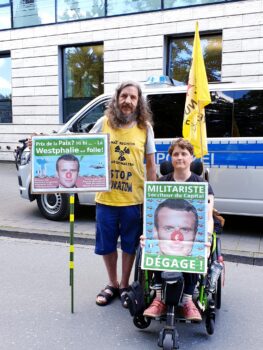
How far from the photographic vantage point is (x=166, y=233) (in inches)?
118

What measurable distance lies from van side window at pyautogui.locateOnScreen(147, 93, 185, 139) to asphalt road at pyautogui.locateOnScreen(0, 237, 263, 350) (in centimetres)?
205

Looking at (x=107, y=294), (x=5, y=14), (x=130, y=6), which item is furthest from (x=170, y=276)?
(x=5, y=14)

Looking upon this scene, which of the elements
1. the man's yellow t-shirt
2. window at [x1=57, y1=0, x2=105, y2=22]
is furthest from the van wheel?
window at [x1=57, y1=0, x2=105, y2=22]

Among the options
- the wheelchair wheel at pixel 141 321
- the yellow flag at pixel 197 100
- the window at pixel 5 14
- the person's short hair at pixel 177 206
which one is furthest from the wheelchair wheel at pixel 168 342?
the window at pixel 5 14

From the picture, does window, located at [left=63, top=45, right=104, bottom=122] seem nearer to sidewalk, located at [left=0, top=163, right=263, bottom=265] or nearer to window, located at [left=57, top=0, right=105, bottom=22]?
window, located at [left=57, top=0, right=105, bottom=22]

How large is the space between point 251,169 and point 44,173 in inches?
124

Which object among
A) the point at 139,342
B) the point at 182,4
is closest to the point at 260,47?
the point at 182,4

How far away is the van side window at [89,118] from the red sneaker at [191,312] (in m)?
3.71

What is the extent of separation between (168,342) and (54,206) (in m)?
4.20

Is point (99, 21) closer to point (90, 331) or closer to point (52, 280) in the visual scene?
point (52, 280)

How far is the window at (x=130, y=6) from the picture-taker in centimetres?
1214

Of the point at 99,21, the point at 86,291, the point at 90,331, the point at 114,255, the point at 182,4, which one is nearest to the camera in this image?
the point at 90,331

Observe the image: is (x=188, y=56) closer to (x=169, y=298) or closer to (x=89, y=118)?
(x=89, y=118)

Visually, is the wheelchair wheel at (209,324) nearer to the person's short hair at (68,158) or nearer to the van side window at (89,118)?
the person's short hair at (68,158)
